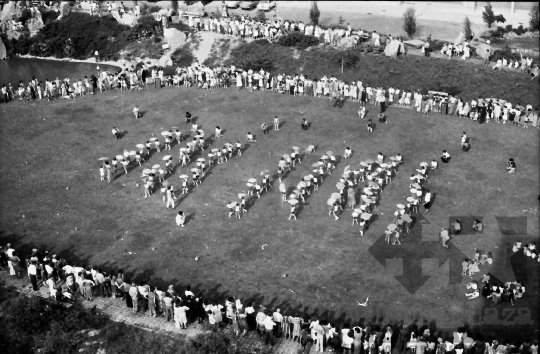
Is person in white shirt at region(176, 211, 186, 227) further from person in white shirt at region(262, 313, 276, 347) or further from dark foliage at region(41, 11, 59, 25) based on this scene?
dark foliage at region(41, 11, 59, 25)

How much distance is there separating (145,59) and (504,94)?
36685mm

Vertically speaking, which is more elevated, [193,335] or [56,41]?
[56,41]

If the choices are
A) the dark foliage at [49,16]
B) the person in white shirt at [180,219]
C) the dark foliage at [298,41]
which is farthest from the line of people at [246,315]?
the dark foliage at [49,16]

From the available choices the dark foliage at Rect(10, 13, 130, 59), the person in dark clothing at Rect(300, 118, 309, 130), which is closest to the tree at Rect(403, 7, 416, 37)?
the person in dark clothing at Rect(300, 118, 309, 130)

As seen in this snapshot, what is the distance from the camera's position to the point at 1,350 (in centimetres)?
2975

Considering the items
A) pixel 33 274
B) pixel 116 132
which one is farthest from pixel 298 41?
pixel 33 274

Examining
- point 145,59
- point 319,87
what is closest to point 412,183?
point 319,87

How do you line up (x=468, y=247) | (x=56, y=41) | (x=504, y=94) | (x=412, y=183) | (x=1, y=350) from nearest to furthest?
1. (x=1, y=350)
2. (x=468, y=247)
3. (x=412, y=183)
4. (x=504, y=94)
5. (x=56, y=41)

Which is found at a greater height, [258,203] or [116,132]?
[116,132]

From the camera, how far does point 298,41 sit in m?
65.2

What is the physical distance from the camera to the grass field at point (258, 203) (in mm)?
33875

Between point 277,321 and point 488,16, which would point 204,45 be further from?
point 277,321

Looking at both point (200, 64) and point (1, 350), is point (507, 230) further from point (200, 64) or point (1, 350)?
point (200, 64)

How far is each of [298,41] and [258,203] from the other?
28837 millimetres
